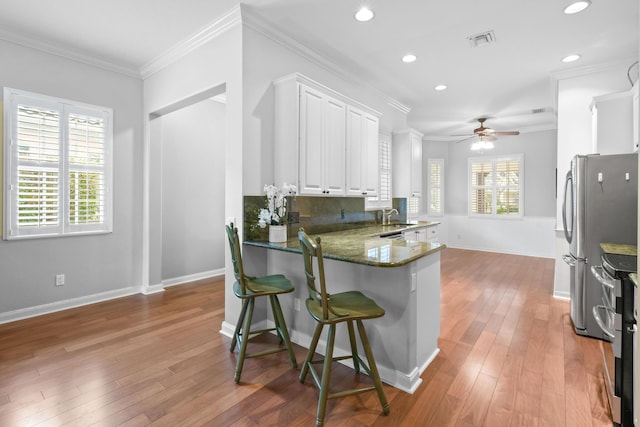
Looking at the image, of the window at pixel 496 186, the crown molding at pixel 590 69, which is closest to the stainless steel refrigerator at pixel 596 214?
the crown molding at pixel 590 69

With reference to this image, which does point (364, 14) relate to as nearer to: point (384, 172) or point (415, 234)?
point (384, 172)

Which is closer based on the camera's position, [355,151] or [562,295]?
[355,151]

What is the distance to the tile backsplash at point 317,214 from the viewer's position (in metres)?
3.03

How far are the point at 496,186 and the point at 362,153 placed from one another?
218 inches

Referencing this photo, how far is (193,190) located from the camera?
16.4ft

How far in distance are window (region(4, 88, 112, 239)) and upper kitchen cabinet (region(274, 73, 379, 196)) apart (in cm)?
238

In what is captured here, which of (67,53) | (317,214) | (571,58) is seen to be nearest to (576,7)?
(571,58)

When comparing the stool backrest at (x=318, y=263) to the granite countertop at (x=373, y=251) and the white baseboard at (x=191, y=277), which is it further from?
the white baseboard at (x=191, y=277)

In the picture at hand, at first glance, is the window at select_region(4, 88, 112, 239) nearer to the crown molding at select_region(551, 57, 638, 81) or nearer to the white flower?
the white flower

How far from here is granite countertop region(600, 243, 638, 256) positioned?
2.50 metres

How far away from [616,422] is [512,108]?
5.53 meters

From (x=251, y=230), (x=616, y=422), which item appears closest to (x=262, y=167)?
(x=251, y=230)

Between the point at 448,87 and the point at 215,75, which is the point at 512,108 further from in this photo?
the point at 215,75

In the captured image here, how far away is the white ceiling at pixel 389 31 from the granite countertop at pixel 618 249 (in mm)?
2087
